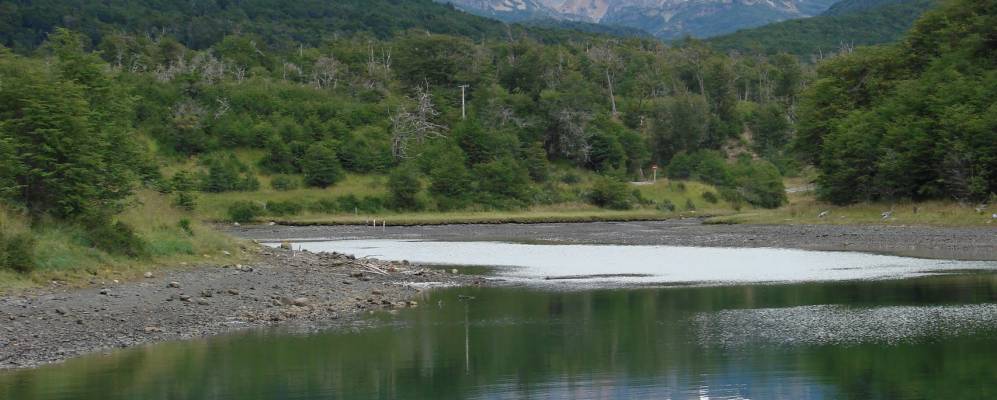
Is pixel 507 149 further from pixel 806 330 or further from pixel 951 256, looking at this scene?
pixel 806 330

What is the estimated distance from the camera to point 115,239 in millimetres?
34594

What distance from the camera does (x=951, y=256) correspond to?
45188 mm

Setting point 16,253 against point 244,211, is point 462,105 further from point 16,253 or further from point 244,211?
point 16,253

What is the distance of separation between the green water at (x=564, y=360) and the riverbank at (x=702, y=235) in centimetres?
2109

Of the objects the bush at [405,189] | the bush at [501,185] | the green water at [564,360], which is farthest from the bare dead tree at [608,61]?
the green water at [564,360]

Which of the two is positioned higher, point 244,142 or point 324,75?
point 324,75

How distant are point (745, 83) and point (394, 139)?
73.3 metres

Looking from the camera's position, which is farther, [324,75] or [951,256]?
[324,75]

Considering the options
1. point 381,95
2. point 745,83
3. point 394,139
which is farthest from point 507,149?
point 745,83

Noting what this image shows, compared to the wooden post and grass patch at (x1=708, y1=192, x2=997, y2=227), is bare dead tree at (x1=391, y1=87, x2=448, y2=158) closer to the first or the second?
the wooden post

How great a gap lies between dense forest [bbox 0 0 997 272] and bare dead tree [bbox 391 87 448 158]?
37cm

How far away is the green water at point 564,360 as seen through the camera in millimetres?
19547

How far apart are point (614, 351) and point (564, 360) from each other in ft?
5.34

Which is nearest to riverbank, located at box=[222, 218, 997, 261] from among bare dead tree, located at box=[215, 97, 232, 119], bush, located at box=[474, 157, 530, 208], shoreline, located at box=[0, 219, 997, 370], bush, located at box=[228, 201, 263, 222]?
shoreline, located at box=[0, 219, 997, 370]
